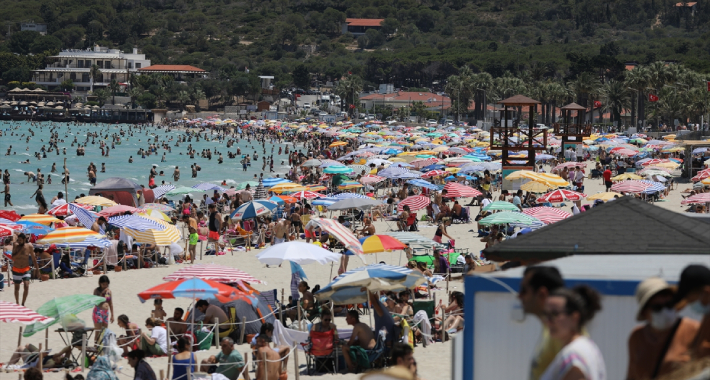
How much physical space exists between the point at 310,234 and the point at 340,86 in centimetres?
9108

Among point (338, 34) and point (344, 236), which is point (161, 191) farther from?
point (338, 34)

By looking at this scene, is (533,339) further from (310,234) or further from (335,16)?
(335,16)

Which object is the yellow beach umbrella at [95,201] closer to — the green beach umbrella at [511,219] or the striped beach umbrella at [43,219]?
the striped beach umbrella at [43,219]

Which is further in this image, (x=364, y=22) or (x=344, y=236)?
(x=364, y=22)

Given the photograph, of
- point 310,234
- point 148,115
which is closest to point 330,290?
point 310,234

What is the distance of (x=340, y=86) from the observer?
107 metres

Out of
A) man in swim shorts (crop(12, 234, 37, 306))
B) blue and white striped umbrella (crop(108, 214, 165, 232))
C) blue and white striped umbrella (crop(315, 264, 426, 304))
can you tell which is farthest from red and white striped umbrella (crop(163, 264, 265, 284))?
blue and white striped umbrella (crop(108, 214, 165, 232))

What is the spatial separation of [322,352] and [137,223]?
733 cm

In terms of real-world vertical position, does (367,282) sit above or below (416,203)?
above

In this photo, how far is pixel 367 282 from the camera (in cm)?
888

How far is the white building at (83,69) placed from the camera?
137 metres

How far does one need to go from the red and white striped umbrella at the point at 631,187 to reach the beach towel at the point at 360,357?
1310 centimetres

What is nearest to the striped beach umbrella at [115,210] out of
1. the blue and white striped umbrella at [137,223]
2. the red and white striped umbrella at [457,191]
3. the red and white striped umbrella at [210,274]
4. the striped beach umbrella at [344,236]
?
the blue and white striped umbrella at [137,223]

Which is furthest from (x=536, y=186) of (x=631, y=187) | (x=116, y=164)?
(x=116, y=164)
